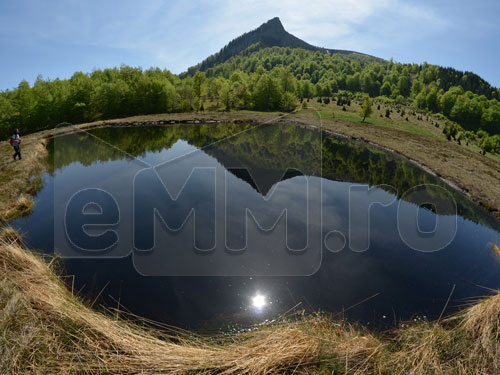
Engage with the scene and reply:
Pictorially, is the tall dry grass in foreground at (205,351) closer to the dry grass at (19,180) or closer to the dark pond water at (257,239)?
the dark pond water at (257,239)

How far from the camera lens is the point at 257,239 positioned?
12.2 m

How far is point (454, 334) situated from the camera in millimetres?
5668

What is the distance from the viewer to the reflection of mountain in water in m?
17.0

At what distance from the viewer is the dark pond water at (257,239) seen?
8922mm

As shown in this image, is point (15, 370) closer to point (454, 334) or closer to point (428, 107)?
point (454, 334)

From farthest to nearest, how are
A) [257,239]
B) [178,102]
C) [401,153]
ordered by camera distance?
1. [178,102]
2. [401,153]
3. [257,239]

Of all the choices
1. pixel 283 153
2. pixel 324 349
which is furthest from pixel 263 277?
pixel 283 153

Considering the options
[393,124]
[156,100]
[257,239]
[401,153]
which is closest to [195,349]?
[257,239]

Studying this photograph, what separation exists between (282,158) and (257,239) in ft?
32.5

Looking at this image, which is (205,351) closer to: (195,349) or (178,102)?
(195,349)

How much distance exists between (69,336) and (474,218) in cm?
2135

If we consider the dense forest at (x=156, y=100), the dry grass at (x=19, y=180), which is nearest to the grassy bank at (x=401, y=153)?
the dry grass at (x=19, y=180)

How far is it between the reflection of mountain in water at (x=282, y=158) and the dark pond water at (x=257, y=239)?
22cm

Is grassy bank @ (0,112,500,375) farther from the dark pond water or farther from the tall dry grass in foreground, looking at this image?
the dark pond water
